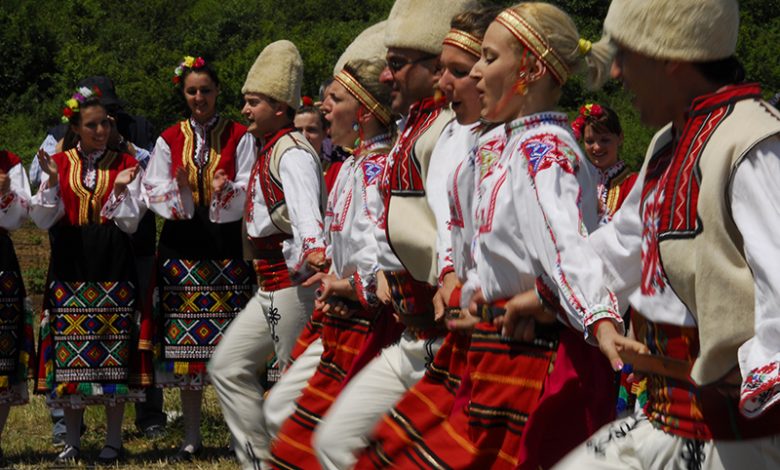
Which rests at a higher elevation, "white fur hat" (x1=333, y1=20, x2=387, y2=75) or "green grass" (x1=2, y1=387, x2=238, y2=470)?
"white fur hat" (x1=333, y1=20, x2=387, y2=75)

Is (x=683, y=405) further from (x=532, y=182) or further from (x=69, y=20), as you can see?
(x=69, y=20)

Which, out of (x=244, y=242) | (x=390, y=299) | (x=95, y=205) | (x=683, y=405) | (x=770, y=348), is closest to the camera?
(x=770, y=348)

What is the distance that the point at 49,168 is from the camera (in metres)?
7.53

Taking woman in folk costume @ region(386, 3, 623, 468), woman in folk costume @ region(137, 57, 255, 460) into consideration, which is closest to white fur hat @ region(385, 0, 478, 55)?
woman in folk costume @ region(386, 3, 623, 468)

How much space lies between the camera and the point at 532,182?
11.9 ft

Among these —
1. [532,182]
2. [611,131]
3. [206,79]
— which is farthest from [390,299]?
[206,79]

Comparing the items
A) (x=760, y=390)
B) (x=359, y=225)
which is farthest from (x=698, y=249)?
(x=359, y=225)

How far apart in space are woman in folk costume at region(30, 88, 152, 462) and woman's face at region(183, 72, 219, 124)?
19.0 inches

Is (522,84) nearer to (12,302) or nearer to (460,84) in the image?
(460,84)

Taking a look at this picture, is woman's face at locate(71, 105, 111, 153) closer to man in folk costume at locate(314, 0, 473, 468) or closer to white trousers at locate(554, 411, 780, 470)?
man in folk costume at locate(314, 0, 473, 468)

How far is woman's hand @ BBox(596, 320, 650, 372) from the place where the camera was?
2971mm

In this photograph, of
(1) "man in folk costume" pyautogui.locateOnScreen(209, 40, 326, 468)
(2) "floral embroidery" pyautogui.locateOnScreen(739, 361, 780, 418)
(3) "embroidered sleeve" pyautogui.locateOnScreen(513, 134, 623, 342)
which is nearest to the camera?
(2) "floral embroidery" pyautogui.locateOnScreen(739, 361, 780, 418)

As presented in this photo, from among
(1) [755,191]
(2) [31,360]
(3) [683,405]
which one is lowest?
(2) [31,360]

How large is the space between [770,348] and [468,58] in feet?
6.64
